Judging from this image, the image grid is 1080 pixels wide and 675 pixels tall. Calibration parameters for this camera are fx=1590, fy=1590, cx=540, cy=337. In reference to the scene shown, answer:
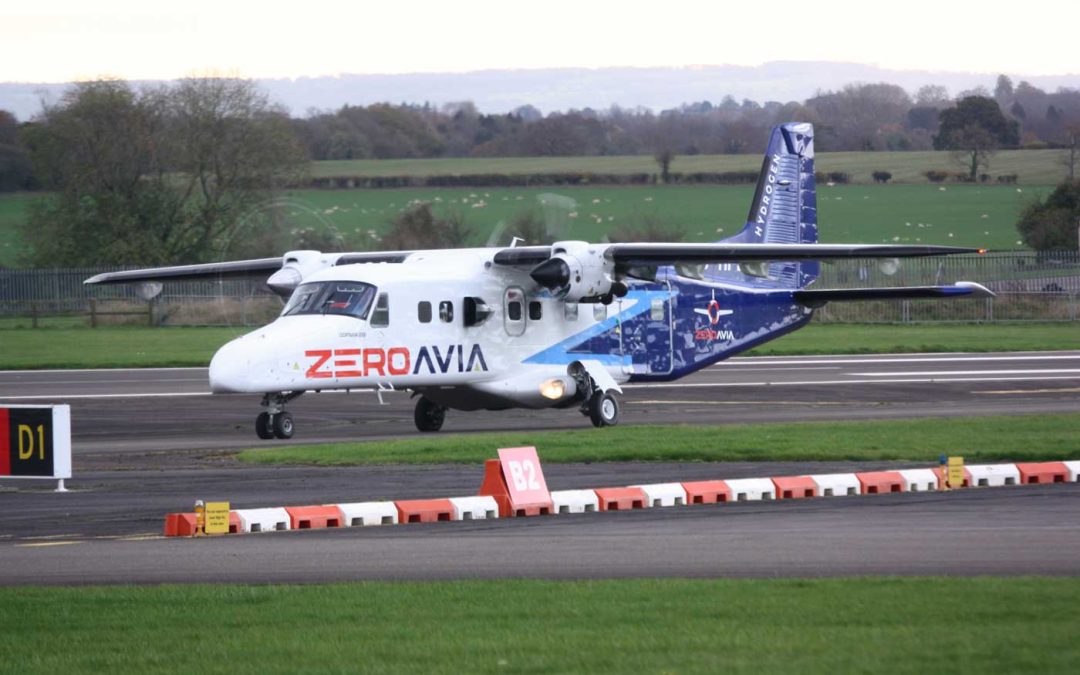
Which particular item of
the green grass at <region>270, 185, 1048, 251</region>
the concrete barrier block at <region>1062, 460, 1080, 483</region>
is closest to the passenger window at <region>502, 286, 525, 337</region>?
the concrete barrier block at <region>1062, 460, 1080, 483</region>

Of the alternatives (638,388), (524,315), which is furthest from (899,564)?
(638,388)

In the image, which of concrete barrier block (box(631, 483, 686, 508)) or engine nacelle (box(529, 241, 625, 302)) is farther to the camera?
engine nacelle (box(529, 241, 625, 302))

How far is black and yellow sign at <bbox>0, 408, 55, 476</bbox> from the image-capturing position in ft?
59.4

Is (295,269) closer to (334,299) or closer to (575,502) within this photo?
(334,299)

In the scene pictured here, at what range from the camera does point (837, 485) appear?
659 inches

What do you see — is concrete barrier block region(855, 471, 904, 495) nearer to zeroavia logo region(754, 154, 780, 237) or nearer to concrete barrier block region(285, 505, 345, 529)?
concrete barrier block region(285, 505, 345, 529)

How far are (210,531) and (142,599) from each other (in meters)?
3.26

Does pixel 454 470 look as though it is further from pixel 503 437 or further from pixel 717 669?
pixel 717 669

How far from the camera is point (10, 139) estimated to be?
241ft

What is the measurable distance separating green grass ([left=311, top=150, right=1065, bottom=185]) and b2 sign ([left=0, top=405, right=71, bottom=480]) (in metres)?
68.1

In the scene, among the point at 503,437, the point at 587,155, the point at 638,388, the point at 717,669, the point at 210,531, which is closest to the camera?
the point at 717,669

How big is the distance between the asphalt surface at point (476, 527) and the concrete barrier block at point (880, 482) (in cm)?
42

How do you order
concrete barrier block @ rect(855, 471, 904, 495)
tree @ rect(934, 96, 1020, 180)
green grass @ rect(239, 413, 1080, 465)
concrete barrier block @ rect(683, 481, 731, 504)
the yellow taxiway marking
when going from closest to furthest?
concrete barrier block @ rect(683, 481, 731, 504) < concrete barrier block @ rect(855, 471, 904, 495) < green grass @ rect(239, 413, 1080, 465) < the yellow taxiway marking < tree @ rect(934, 96, 1020, 180)

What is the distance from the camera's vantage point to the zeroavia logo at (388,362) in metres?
23.8
